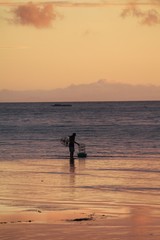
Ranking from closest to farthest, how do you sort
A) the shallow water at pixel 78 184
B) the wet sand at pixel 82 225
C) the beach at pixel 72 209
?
the wet sand at pixel 82 225
the beach at pixel 72 209
the shallow water at pixel 78 184

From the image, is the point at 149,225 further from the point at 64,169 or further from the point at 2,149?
the point at 2,149

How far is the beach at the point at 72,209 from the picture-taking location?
57.4ft

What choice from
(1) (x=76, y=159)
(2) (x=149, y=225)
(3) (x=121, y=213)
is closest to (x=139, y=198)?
(3) (x=121, y=213)

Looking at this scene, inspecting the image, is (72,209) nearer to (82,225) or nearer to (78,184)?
(82,225)

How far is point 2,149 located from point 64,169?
56.3 ft

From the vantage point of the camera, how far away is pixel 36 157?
4394 centimetres

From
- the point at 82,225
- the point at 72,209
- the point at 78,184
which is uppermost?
the point at 78,184

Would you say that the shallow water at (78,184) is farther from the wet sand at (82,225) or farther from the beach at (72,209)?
the wet sand at (82,225)

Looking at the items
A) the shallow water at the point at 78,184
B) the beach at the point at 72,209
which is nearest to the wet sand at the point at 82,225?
the beach at the point at 72,209

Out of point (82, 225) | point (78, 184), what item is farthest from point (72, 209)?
point (78, 184)

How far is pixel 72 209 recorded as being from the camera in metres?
21.1

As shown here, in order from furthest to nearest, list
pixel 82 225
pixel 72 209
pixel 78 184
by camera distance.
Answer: pixel 78 184 → pixel 72 209 → pixel 82 225

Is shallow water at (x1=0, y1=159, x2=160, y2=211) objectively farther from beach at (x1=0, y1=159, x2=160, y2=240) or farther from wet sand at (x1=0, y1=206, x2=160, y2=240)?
wet sand at (x1=0, y1=206, x2=160, y2=240)

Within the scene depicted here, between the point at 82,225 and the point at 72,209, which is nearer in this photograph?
the point at 82,225
